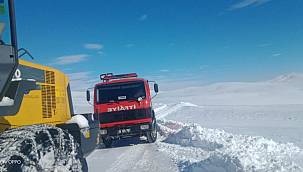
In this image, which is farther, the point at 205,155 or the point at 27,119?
the point at 205,155

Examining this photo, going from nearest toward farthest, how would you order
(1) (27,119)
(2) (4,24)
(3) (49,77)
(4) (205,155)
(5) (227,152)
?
(2) (4,24) → (1) (27,119) → (3) (49,77) → (5) (227,152) → (4) (205,155)

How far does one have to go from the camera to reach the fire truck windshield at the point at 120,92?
1159cm

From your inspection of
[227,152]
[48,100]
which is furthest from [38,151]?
[227,152]

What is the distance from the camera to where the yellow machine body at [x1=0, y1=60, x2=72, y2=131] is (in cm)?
376

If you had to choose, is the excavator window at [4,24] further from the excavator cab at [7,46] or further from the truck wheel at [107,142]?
the truck wheel at [107,142]

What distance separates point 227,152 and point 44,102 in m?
3.53

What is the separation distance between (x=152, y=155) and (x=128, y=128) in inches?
99.0

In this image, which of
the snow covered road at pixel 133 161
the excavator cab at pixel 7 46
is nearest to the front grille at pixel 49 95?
the excavator cab at pixel 7 46

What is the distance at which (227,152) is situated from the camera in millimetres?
6559

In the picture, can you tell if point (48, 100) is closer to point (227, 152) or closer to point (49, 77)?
point (49, 77)

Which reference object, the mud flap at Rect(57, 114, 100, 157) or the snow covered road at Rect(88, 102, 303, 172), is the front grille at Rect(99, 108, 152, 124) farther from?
the mud flap at Rect(57, 114, 100, 157)

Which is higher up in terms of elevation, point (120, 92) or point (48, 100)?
point (120, 92)

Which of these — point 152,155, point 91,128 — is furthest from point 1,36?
point 152,155

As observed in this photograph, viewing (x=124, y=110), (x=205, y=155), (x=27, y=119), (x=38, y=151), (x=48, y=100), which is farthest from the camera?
(x=124, y=110)
